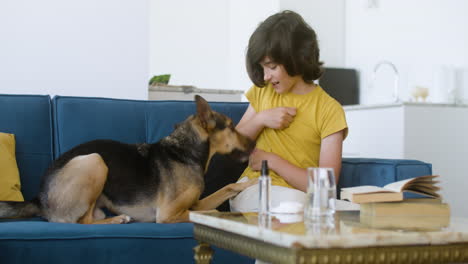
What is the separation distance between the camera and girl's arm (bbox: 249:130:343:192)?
93.2 inches

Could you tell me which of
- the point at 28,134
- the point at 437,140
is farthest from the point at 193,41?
the point at 28,134

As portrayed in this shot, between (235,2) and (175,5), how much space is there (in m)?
0.89

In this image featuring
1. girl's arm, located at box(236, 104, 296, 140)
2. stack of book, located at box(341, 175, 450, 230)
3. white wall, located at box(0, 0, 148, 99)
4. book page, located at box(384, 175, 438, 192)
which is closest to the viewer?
stack of book, located at box(341, 175, 450, 230)

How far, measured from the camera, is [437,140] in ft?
15.0

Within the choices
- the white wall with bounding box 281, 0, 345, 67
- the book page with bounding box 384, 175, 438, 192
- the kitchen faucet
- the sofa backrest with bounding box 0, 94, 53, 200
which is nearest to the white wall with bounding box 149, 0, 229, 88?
the white wall with bounding box 281, 0, 345, 67

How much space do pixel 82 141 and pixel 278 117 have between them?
0.94 metres

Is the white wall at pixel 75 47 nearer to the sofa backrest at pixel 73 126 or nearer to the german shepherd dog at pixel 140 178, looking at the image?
the sofa backrest at pixel 73 126

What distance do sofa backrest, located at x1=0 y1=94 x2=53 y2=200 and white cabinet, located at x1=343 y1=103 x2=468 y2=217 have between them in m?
2.72

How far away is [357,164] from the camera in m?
2.69

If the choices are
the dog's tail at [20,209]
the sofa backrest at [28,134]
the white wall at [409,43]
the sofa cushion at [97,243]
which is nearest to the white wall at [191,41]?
the white wall at [409,43]

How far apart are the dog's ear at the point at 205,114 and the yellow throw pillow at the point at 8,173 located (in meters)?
0.85

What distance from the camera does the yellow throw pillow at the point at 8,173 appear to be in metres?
2.57

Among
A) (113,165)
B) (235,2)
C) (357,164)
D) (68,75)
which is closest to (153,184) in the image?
(113,165)

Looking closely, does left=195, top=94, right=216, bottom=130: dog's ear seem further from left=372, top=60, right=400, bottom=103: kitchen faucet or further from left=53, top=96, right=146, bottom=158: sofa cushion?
left=372, top=60, right=400, bottom=103: kitchen faucet
